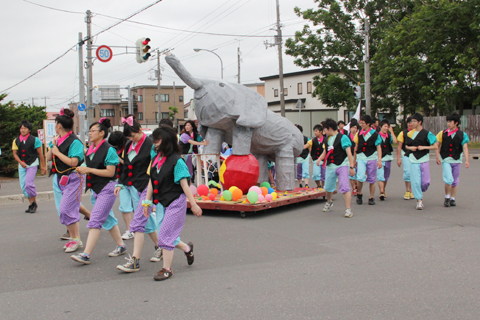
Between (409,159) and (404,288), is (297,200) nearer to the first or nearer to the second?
(409,159)

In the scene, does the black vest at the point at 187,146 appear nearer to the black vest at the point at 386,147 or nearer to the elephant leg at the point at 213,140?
the elephant leg at the point at 213,140

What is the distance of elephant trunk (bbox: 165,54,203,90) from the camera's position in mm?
8211

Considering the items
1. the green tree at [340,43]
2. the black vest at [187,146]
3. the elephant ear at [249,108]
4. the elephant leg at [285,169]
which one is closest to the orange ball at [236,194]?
the elephant ear at [249,108]

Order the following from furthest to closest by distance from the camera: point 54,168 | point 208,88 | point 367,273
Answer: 1. point 208,88
2. point 54,168
3. point 367,273

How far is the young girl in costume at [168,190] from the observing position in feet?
15.8

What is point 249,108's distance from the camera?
29.8 feet

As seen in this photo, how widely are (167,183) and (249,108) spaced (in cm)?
448

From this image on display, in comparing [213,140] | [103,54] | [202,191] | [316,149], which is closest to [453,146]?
[316,149]

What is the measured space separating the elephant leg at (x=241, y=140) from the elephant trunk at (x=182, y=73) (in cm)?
115

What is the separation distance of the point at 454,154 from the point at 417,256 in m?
4.41

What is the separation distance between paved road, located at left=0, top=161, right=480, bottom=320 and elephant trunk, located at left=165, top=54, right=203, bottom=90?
265 cm

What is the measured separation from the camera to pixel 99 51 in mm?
21391

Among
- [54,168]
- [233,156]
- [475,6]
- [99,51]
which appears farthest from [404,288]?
[475,6]

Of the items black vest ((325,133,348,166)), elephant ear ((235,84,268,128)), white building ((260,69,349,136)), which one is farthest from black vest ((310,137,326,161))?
white building ((260,69,349,136))
